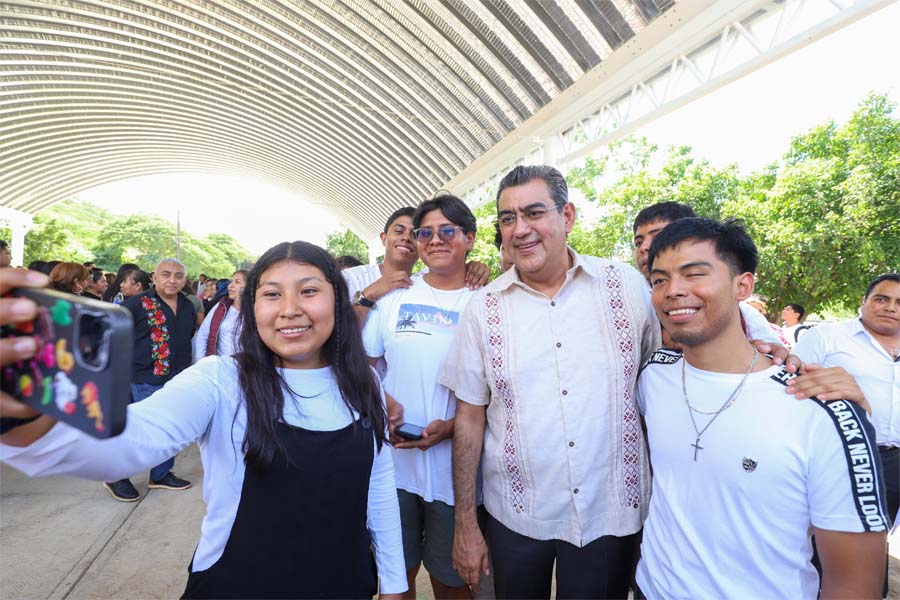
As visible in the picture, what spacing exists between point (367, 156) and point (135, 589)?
1689cm

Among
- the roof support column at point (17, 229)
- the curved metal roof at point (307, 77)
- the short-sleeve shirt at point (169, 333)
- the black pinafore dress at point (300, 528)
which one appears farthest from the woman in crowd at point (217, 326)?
the roof support column at point (17, 229)

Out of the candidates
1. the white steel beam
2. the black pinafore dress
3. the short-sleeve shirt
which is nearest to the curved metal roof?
the white steel beam

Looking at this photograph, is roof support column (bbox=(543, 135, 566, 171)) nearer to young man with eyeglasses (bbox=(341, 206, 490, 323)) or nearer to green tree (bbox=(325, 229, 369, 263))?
young man with eyeglasses (bbox=(341, 206, 490, 323))

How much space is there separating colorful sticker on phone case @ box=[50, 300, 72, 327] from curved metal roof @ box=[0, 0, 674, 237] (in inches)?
266

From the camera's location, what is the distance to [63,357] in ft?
2.44

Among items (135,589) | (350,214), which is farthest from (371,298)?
(350,214)

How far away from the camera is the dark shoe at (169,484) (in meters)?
4.79

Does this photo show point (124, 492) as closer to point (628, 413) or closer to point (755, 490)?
point (628, 413)

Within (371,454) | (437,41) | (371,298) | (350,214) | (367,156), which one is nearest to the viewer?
(371,454)

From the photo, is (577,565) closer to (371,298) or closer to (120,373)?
(371,298)

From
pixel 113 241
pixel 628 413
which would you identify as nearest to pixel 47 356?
pixel 628 413

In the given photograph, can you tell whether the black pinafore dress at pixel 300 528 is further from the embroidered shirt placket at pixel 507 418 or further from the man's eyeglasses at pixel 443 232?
the man's eyeglasses at pixel 443 232

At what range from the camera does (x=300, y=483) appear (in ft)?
4.81

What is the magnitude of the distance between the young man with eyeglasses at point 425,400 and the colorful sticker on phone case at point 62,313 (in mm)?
1694
